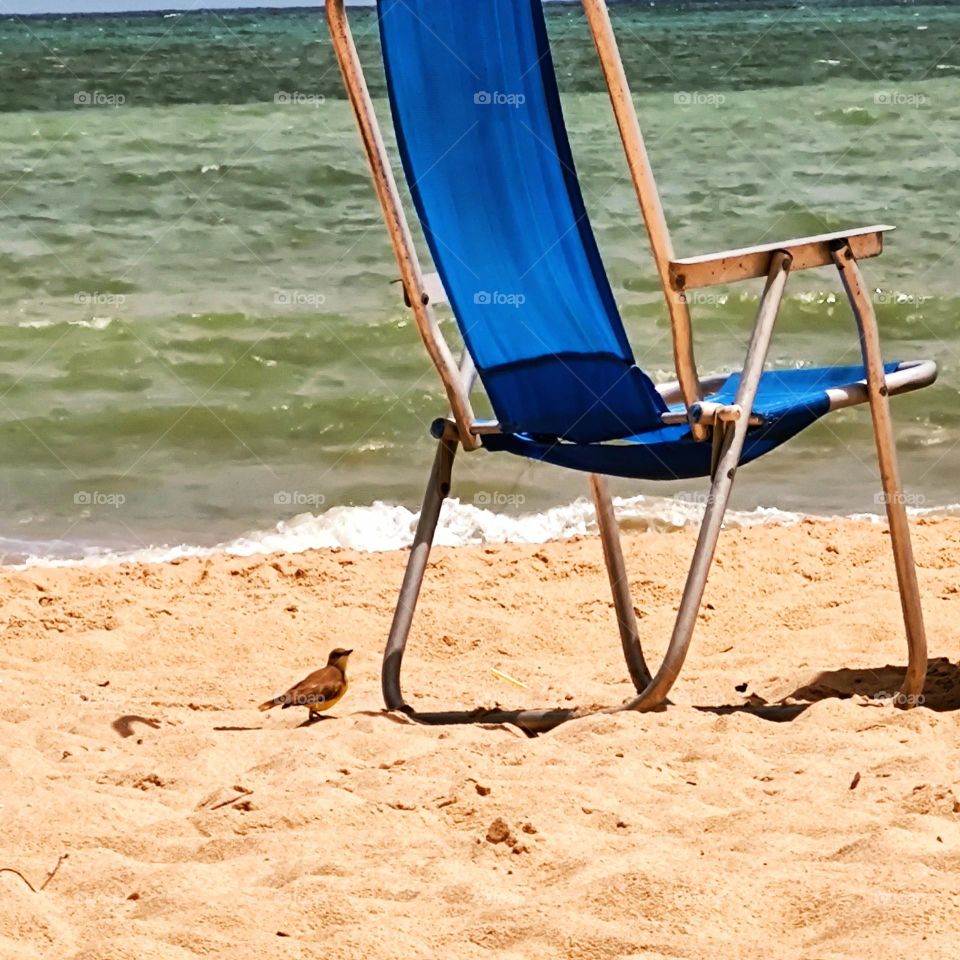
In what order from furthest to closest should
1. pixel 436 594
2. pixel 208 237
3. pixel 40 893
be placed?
pixel 208 237, pixel 436 594, pixel 40 893

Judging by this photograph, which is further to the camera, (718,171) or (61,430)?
(718,171)

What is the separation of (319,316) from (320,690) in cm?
653

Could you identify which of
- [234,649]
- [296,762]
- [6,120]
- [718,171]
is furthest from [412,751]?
[6,120]

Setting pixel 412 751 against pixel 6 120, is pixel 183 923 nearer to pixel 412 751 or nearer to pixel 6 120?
pixel 412 751

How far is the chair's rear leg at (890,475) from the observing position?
360 centimetres

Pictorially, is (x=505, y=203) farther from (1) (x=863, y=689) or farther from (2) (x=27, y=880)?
(2) (x=27, y=880)

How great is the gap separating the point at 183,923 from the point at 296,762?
32.0 inches

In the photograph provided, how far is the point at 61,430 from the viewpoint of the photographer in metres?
8.27

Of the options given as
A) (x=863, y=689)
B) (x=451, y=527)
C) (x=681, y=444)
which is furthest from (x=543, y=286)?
(x=451, y=527)

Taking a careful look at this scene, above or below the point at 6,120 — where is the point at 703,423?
above

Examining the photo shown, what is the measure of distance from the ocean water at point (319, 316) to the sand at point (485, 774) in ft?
5.01

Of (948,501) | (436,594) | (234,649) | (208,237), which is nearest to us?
(234,649)

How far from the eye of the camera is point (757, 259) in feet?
11.5

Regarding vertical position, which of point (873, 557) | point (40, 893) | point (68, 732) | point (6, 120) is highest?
point (40, 893)
